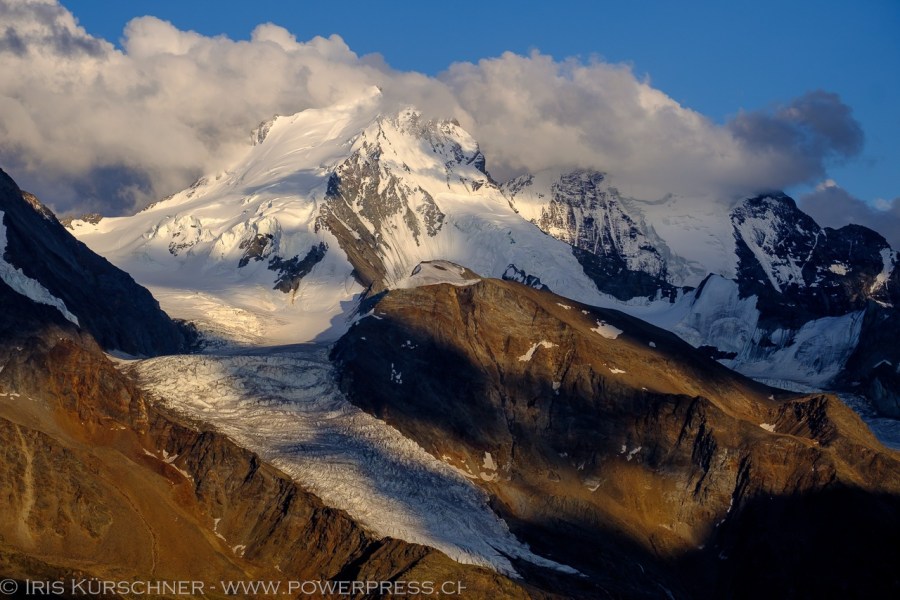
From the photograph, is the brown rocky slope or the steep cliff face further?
the steep cliff face

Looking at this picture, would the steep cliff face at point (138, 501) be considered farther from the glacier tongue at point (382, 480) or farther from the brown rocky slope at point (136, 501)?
the glacier tongue at point (382, 480)

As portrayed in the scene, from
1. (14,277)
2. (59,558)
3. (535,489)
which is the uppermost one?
(14,277)

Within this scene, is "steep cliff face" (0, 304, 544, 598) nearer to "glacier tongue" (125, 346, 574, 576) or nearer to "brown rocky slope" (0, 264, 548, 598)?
"brown rocky slope" (0, 264, 548, 598)

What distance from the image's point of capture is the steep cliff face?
148 m

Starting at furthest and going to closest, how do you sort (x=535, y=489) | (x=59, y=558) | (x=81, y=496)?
(x=535, y=489)
(x=81, y=496)
(x=59, y=558)

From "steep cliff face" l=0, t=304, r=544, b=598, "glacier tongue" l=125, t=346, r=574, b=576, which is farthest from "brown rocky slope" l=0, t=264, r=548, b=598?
"glacier tongue" l=125, t=346, r=574, b=576

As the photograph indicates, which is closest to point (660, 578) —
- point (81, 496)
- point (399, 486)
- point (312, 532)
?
point (399, 486)

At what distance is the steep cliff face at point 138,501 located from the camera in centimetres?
14825

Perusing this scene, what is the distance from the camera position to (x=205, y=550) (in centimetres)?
15488

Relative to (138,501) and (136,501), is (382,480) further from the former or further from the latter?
(136,501)

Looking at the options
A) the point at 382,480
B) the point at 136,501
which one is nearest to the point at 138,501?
the point at 136,501

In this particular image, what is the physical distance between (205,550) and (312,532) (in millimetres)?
13189

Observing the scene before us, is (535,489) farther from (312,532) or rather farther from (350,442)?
(312,532)

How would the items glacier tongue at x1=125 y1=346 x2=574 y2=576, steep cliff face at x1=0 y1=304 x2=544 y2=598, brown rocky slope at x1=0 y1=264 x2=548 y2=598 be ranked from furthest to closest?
glacier tongue at x1=125 y1=346 x2=574 y2=576, steep cliff face at x1=0 y1=304 x2=544 y2=598, brown rocky slope at x1=0 y1=264 x2=548 y2=598
